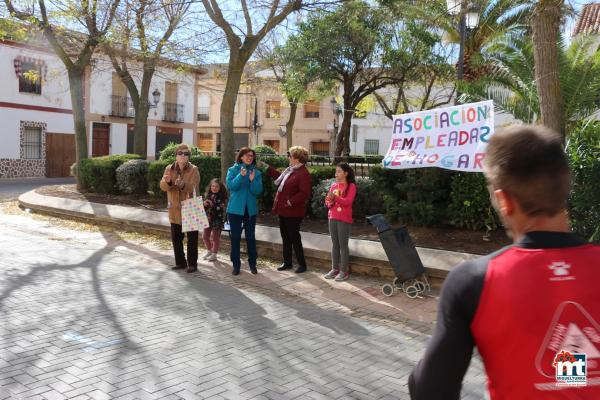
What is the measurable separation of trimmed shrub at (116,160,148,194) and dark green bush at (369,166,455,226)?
7796 mm

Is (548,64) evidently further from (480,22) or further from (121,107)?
(121,107)

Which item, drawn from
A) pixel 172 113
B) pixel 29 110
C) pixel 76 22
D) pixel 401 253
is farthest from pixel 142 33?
pixel 172 113

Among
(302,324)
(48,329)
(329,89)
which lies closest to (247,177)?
(302,324)

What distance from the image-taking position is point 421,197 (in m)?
9.11

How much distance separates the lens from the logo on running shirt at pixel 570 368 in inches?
55.4

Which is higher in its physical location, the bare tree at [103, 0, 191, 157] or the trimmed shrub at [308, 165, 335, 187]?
the bare tree at [103, 0, 191, 157]

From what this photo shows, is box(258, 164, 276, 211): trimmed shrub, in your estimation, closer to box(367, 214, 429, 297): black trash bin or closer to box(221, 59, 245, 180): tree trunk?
box(221, 59, 245, 180): tree trunk

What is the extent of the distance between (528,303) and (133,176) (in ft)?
47.0

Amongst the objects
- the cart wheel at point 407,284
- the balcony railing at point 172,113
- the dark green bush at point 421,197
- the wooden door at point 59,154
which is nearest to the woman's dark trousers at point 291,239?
the cart wheel at point 407,284

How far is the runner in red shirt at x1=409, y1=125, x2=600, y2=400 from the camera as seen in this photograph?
1401 mm

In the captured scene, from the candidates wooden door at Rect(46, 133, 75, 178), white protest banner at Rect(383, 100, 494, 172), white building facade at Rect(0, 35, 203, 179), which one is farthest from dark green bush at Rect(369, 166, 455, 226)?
wooden door at Rect(46, 133, 75, 178)

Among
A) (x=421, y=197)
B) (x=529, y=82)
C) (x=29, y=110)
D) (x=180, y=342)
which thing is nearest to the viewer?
(x=180, y=342)

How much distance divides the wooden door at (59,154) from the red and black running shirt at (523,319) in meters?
29.5

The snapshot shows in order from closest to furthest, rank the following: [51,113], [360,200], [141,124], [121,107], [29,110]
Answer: [360,200] < [141,124] < [29,110] < [51,113] < [121,107]
